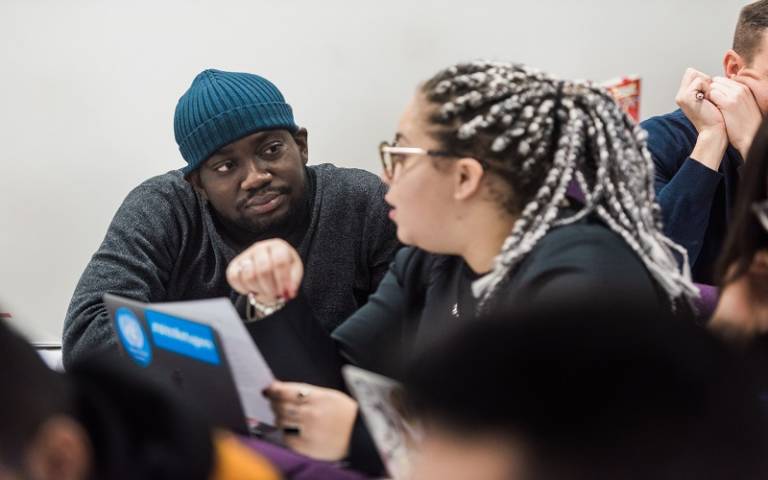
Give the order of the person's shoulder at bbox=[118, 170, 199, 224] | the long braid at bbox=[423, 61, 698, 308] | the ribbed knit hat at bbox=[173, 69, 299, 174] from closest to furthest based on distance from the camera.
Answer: the long braid at bbox=[423, 61, 698, 308], the ribbed knit hat at bbox=[173, 69, 299, 174], the person's shoulder at bbox=[118, 170, 199, 224]

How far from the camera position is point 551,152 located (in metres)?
1.35

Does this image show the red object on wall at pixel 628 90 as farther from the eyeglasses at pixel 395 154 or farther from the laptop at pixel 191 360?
the laptop at pixel 191 360

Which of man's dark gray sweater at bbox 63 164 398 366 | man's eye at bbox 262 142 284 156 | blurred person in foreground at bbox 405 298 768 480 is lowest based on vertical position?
man's dark gray sweater at bbox 63 164 398 366

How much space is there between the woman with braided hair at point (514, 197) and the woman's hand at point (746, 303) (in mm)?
139

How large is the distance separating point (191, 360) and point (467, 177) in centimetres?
49

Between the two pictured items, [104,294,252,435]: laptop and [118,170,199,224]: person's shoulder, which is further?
[118,170,199,224]: person's shoulder

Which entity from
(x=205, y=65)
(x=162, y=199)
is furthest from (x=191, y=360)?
(x=205, y=65)

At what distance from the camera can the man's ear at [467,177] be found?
1354mm

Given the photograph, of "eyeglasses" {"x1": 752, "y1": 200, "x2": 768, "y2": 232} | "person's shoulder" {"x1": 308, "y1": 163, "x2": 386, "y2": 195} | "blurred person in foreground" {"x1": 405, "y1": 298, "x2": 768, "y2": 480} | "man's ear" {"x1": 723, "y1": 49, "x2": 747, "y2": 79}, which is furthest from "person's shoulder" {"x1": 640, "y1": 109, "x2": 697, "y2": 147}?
"blurred person in foreground" {"x1": 405, "y1": 298, "x2": 768, "y2": 480}

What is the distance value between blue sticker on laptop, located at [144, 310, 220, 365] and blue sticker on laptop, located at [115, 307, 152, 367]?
0.04 meters

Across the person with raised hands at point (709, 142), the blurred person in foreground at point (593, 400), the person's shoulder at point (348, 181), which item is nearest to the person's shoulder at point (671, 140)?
the person with raised hands at point (709, 142)

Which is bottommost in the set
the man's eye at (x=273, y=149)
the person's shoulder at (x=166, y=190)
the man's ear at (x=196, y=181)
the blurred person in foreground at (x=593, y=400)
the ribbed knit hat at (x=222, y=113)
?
the person's shoulder at (x=166, y=190)

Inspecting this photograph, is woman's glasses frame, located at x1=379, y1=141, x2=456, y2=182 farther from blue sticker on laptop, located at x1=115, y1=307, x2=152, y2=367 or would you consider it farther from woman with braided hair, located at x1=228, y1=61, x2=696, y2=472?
blue sticker on laptop, located at x1=115, y1=307, x2=152, y2=367

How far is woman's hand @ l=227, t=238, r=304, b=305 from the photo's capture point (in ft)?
5.00
